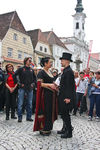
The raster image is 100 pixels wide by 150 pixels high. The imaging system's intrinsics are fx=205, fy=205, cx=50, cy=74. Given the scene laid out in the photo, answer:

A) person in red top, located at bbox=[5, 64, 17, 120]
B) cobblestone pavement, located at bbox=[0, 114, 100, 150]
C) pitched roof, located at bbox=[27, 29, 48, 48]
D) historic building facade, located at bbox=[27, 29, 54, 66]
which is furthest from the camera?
pitched roof, located at bbox=[27, 29, 48, 48]

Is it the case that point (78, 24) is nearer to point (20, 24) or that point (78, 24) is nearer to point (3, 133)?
point (20, 24)

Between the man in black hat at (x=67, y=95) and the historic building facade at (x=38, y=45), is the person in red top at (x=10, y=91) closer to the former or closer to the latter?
the man in black hat at (x=67, y=95)

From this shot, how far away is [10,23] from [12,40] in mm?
2555

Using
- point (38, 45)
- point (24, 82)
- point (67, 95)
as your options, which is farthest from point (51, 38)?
point (67, 95)

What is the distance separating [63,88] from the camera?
5.27m

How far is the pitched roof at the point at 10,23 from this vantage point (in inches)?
1212

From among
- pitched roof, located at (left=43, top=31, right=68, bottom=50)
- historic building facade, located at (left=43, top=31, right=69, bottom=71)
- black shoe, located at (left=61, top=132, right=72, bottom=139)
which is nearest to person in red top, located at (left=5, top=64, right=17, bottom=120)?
black shoe, located at (left=61, top=132, right=72, bottom=139)

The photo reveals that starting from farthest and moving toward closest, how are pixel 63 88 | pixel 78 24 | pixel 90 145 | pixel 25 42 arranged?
pixel 78 24, pixel 25 42, pixel 63 88, pixel 90 145

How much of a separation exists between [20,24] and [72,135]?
29783 mm

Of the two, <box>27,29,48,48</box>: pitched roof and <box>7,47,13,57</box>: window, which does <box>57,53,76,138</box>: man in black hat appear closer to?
<box>7,47,13,57</box>: window

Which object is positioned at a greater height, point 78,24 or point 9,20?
point 78,24

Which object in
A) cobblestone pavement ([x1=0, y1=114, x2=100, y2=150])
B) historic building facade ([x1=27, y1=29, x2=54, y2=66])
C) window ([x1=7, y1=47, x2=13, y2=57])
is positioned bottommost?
cobblestone pavement ([x1=0, y1=114, x2=100, y2=150])

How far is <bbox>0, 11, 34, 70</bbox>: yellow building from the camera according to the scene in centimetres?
2990

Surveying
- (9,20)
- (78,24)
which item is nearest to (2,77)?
(9,20)
